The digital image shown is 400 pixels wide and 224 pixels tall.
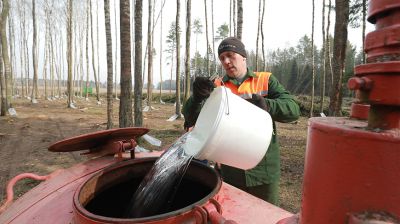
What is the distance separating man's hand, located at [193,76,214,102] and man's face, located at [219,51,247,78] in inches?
20.4

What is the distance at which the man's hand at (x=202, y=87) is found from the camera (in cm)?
196

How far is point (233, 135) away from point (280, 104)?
0.79 meters

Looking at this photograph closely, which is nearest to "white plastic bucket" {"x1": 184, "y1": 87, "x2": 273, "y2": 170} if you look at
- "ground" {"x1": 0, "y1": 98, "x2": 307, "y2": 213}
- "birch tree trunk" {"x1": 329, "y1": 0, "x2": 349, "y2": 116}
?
"ground" {"x1": 0, "y1": 98, "x2": 307, "y2": 213}

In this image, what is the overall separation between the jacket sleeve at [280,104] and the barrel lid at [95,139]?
0.92 meters

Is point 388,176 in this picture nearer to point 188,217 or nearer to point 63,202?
point 188,217

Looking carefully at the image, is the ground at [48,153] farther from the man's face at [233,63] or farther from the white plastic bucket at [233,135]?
the white plastic bucket at [233,135]

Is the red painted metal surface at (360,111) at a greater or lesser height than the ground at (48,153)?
greater

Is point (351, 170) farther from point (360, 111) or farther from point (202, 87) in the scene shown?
point (202, 87)

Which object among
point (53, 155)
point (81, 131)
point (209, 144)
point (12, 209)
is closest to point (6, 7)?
point (81, 131)

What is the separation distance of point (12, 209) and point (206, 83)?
1.47 meters

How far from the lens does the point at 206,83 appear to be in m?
1.98

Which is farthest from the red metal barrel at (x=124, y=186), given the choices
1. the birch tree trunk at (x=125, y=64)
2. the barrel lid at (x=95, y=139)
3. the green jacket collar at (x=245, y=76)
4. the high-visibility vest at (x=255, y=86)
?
the birch tree trunk at (x=125, y=64)

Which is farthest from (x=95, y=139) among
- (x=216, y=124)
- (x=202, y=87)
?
(x=216, y=124)

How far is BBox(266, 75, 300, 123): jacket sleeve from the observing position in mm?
2099
